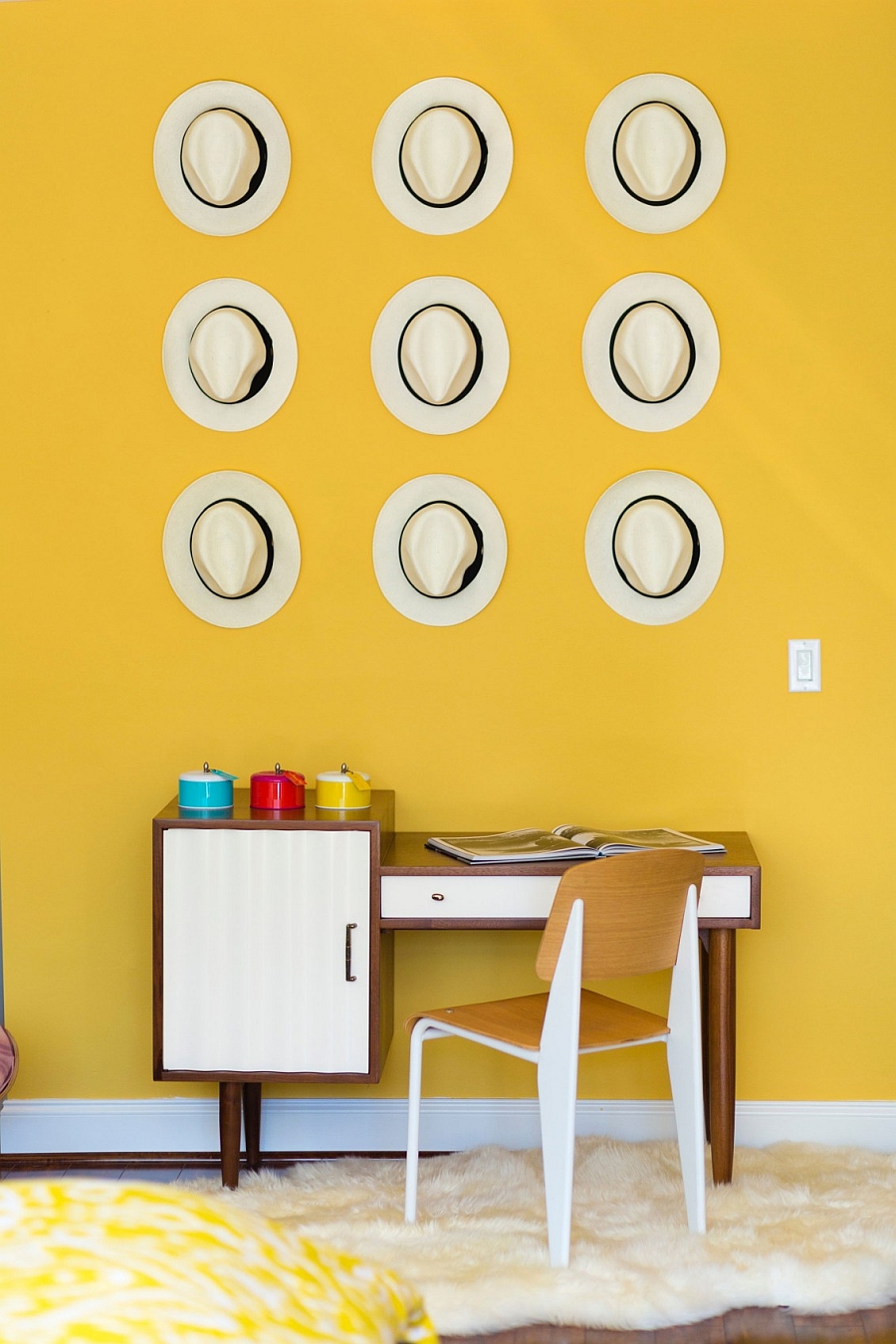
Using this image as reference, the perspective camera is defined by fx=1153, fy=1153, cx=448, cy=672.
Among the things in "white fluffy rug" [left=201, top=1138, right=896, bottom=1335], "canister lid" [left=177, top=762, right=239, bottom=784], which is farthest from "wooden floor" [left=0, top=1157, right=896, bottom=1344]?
"canister lid" [left=177, top=762, right=239, bottom=784]

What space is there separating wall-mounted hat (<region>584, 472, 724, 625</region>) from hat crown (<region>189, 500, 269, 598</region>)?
2.56 feet

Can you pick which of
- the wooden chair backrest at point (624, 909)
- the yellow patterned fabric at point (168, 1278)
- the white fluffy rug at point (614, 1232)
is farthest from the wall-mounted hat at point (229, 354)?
the yellow patterned fabric at point (168, 1278)

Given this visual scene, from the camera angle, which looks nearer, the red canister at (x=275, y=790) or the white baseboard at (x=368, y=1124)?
the red canister at (x=275, y=790)

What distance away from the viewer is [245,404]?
2691 mm

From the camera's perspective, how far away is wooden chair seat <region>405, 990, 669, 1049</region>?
207cm

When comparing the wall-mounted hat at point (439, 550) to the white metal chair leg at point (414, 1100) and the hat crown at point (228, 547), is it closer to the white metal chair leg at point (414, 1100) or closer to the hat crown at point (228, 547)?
the hat crown at point (228, 547)

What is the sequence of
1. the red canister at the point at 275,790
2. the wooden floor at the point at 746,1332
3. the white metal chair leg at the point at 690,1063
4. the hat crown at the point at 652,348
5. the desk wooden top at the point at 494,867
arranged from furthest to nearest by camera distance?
1. the hat crown at the point at 652,348
2. the red canister at the point at 275,790
3. the desk wooden top at the point at 494,867
4. the white metal chair leg at the point at 690,1063
5. the wooden floor at the point at 746,1332

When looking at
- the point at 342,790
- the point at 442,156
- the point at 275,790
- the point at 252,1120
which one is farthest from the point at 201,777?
the point at 442,156

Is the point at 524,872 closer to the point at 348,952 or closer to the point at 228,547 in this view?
the point at 348,952

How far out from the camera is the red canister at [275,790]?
2.42 metres

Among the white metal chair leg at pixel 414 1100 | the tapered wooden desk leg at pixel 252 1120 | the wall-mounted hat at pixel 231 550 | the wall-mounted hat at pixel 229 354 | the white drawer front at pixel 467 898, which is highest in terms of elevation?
Result: the wall-mounted hat at pixel 229 354

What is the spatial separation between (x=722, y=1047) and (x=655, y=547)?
110 cm

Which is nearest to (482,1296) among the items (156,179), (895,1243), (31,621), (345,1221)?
(345,1221)

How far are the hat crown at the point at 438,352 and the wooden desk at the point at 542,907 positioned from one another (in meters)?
1.09
